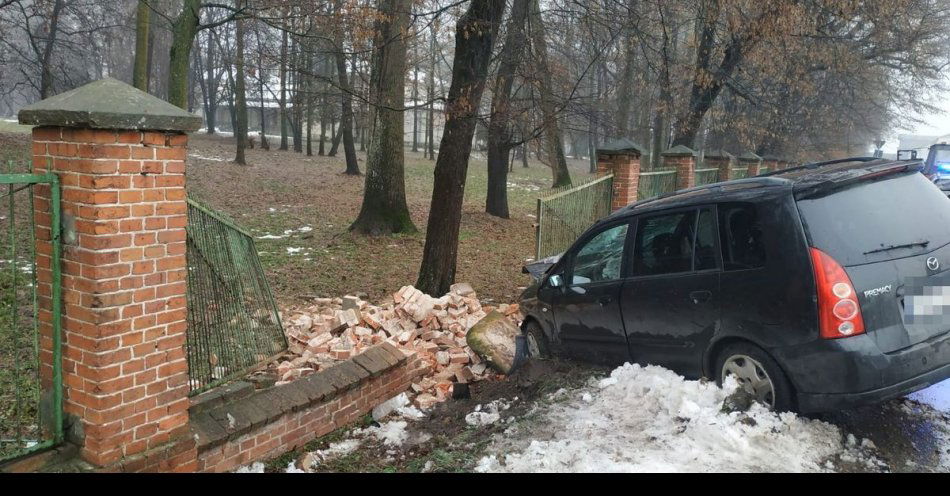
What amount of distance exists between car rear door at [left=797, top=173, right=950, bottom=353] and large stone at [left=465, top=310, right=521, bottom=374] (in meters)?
3.17

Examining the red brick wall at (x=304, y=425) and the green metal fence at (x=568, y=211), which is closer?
the red brick wall at (x=304, y=425)

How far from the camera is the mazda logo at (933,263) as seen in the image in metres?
4.04

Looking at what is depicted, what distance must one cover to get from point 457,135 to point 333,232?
245 inches

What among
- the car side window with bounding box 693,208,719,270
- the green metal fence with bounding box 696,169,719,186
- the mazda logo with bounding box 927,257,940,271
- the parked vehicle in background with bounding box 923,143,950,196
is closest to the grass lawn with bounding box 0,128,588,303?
the green metal fence with bounding box 696,169,719,186

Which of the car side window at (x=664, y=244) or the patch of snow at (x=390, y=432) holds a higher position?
the car side window at (x=664, y=244)

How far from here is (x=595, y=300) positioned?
17.9ft

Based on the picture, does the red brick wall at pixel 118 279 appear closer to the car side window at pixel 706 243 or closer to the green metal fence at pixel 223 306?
the green metal fence at pixel 223 306

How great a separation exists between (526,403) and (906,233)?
2703 millimetres

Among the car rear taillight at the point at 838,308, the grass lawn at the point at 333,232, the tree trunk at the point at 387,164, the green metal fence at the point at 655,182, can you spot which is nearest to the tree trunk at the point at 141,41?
the grass lawn at the point at 333,232

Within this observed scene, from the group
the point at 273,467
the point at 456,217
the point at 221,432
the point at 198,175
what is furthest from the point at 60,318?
the point at 198,175

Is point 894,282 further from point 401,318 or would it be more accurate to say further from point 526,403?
point 401,318

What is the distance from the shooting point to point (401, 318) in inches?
297

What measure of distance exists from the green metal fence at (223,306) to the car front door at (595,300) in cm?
261

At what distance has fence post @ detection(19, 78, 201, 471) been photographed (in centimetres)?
326
